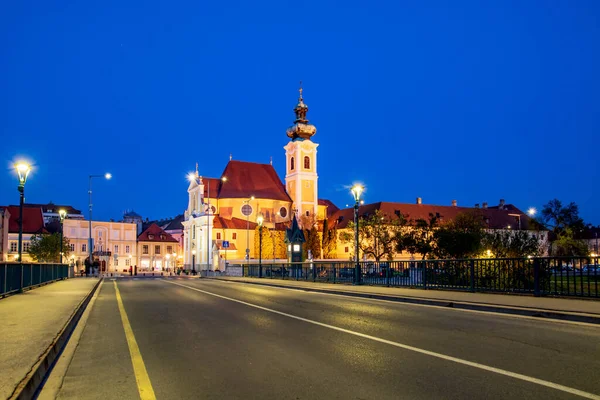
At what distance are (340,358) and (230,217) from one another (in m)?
88.2

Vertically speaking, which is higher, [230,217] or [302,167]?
[302,167]

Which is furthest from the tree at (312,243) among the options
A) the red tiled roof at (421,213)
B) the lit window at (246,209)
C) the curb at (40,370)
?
the curb at (40,370)

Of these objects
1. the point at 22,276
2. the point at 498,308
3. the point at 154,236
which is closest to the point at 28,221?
the point at 154,236

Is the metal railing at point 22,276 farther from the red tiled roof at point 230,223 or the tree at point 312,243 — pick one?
the tree at point 312,243

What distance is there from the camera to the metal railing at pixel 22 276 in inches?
742

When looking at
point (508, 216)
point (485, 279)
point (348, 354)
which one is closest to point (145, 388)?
point (348, 354)

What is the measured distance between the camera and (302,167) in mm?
101375

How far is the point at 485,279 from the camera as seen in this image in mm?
20359

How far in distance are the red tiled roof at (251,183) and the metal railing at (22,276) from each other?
62521 millimetres

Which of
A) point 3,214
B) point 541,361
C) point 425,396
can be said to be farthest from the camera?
point 3,214

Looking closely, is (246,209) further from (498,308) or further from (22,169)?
(498,308)

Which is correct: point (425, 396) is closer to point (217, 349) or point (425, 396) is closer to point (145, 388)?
point (145, 388)

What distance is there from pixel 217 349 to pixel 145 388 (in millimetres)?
2605

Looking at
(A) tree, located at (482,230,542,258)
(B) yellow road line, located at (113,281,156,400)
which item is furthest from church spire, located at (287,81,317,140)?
(B) yellow road line, located at (113,281,156,400)
